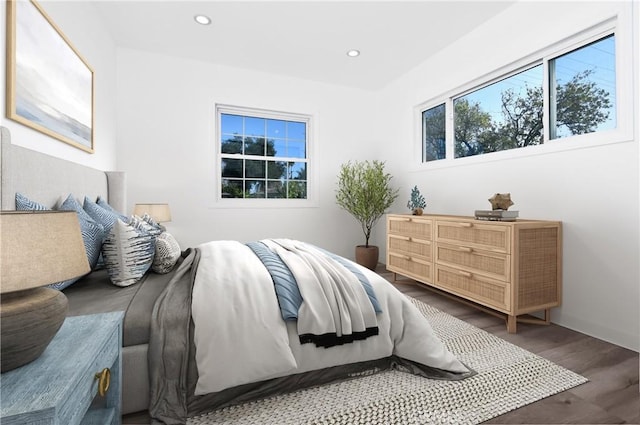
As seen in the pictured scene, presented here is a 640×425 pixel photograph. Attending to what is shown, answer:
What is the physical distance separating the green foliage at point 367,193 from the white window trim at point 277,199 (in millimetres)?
434

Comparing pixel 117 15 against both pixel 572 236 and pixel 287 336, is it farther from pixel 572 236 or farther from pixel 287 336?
pixel 572 236

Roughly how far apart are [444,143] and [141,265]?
3.38 metres

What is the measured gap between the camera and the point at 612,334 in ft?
6.65

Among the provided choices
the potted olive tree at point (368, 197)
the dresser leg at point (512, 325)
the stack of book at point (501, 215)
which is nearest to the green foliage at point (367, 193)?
the potted olive tree at point (368, 197)

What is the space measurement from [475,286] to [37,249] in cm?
265

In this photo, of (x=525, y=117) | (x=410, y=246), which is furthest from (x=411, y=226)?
(x=525, y=117)

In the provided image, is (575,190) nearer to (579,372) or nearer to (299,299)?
(579,372)

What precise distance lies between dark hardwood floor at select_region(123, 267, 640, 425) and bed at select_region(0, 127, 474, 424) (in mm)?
272

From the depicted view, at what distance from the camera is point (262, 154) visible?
4.24 meters

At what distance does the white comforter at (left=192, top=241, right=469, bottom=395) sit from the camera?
129 centimetres

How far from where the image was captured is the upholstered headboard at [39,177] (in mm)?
1338

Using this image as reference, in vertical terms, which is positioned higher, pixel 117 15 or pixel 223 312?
pixel 117 15

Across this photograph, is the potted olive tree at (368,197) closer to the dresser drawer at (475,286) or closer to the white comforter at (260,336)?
the dresser drawer at (475,286)

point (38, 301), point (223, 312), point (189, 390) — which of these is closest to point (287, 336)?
point (223, 312)
